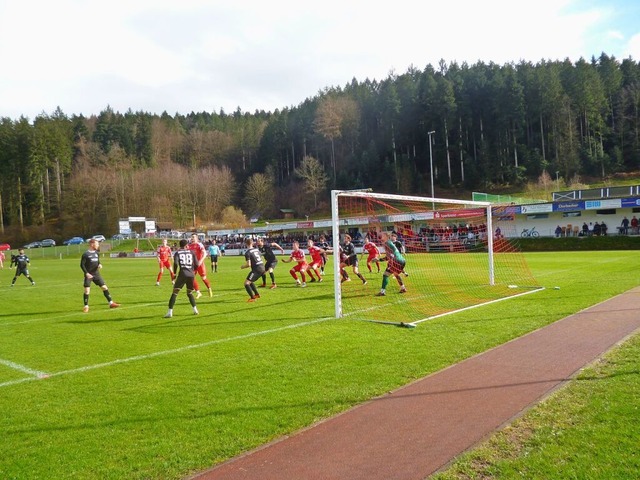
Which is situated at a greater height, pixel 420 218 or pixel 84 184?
pixel 84 184

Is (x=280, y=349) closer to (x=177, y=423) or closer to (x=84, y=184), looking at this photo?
(x=177, y=423)

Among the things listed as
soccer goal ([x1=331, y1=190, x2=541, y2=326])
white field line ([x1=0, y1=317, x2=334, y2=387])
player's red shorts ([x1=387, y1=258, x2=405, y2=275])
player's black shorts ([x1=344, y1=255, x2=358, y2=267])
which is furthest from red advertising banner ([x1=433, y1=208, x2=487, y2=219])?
white field line ([x1=0, y1=317, x2=334, y2=387])

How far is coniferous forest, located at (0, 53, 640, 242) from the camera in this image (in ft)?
224

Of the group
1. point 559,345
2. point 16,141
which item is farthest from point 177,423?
point 16,141

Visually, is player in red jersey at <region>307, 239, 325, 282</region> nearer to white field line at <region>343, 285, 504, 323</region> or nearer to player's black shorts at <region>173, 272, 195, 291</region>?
white field line at <region>343, 285, 504, 323</region>

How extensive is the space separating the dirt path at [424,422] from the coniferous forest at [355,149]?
6543 cm

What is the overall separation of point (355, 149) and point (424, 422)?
81851mm

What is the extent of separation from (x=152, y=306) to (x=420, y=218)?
20250 mm

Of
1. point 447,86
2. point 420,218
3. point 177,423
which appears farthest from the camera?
point 447,86

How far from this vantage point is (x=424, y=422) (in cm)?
455

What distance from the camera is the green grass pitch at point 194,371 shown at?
418 centimetres

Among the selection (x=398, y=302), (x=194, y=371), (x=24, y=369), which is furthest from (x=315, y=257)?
(x=24, y=369)

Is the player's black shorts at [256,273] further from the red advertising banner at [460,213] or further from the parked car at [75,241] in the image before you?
the parked car at [75,241]

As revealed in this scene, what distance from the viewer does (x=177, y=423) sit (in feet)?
→ 15.4
